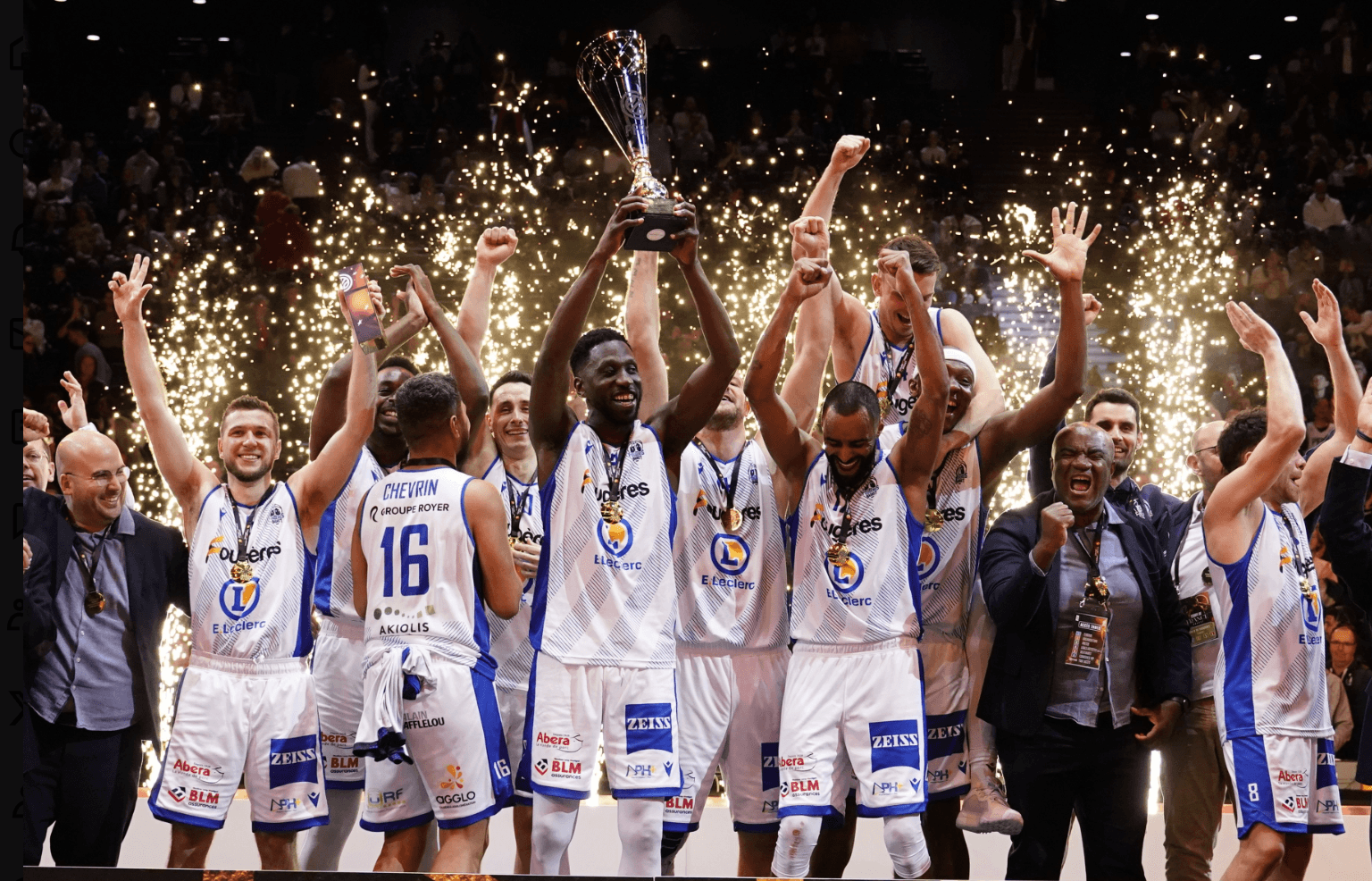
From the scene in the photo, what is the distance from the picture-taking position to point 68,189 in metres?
10.9

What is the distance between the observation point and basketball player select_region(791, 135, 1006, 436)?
500cm

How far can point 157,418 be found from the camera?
4719mm

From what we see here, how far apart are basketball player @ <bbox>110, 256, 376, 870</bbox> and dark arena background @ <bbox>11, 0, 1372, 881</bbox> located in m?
5.09

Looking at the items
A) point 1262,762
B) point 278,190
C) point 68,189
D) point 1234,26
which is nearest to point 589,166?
point 278,190

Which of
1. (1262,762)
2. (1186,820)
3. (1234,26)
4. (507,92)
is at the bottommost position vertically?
(1186,820)

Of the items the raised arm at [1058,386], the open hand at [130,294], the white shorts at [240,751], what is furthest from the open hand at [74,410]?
the raised arm at [1058,386]

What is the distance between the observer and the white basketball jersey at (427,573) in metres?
4.23

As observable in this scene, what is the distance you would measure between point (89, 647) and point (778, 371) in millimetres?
2835

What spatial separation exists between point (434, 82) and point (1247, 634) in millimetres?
8468

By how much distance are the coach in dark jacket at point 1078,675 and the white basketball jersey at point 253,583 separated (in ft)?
8.15

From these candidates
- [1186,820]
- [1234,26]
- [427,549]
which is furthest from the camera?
[1234,26]

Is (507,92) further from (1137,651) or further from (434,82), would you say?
(1137,651)

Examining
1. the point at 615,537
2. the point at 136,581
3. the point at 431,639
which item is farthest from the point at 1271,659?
the point at 136,581

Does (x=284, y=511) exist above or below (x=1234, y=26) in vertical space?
below
